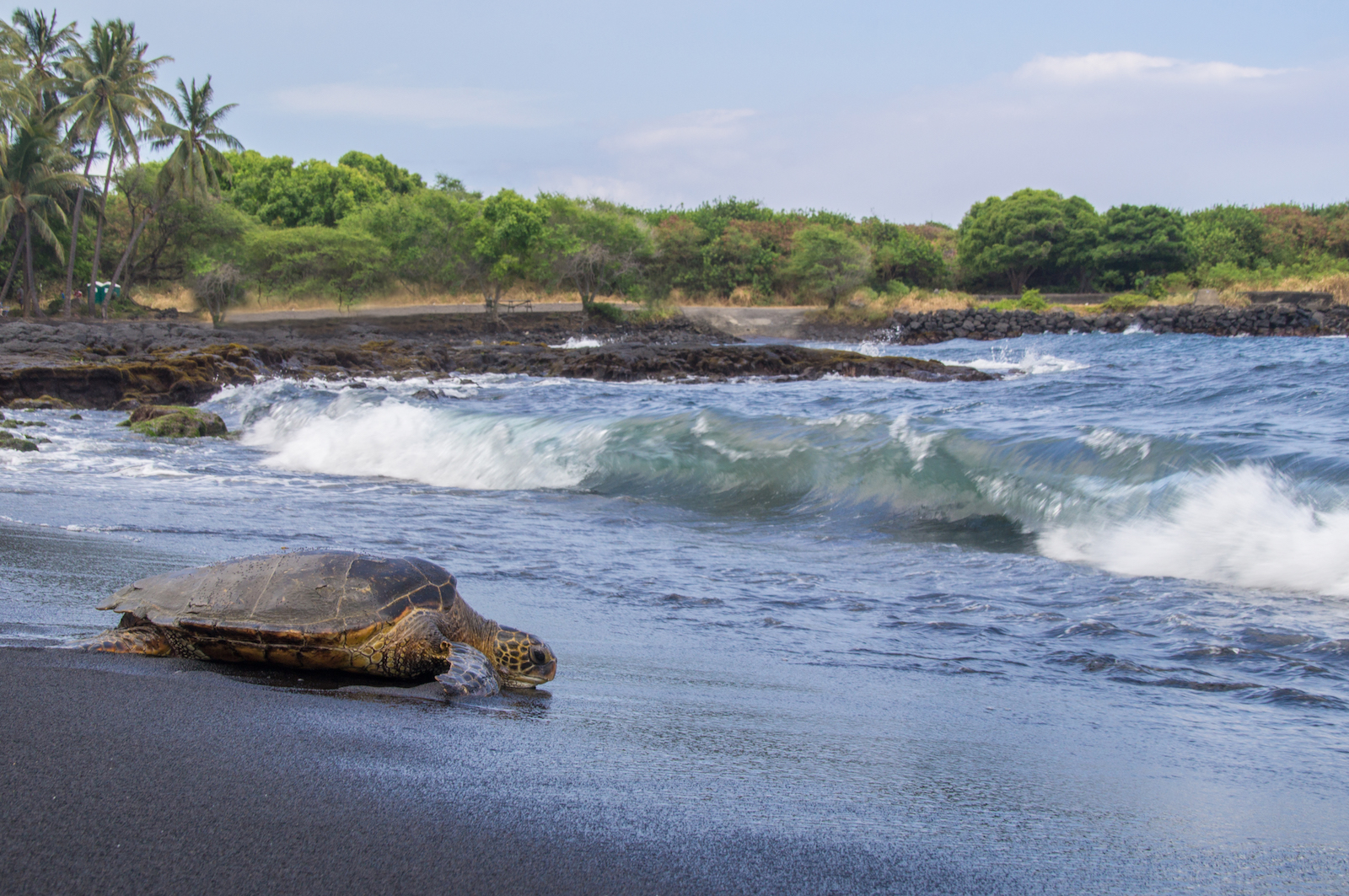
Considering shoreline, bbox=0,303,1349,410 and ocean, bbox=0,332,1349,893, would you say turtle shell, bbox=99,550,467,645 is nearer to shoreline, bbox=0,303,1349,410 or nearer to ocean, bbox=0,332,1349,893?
ocean, bbox=0,332,1349,893

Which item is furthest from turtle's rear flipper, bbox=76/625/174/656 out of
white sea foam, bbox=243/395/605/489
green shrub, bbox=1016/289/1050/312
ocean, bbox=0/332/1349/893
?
green shrub, bbox=1016/289/1050/312

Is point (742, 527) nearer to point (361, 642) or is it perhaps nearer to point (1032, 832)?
point (361, 642)

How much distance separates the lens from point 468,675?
3.27 m

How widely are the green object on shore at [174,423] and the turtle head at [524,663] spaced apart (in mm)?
11631

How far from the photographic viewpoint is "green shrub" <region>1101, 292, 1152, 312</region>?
47094 mm

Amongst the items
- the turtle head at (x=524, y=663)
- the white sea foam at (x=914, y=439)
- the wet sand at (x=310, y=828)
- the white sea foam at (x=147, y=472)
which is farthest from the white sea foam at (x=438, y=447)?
the wet sand at (x=310, y=828)

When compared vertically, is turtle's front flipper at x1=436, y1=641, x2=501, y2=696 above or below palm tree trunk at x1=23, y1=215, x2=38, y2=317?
below

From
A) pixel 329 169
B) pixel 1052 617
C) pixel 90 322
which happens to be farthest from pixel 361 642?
pixel 329 169

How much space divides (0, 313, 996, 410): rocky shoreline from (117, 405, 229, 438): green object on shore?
3.47m

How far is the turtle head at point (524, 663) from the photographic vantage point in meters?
3.44

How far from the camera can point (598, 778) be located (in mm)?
2604

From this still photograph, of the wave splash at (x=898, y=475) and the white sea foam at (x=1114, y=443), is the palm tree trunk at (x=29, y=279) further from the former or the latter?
the white sea foam at (x=1114, y=443)

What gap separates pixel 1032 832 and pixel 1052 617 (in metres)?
2.93

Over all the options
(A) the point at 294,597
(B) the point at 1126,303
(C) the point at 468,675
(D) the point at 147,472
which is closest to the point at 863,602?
(C) the point at 468,675
